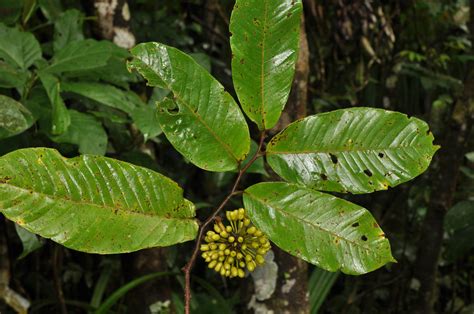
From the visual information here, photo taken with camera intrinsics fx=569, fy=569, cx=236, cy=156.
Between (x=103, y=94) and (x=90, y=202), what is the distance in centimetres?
55

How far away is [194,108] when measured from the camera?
20.0 inches

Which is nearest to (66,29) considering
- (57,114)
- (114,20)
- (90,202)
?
(114,20)

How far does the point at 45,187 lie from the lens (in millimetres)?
442

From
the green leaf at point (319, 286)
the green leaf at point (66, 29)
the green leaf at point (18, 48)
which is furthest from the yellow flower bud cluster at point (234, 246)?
the green leaf at point (319, 286)

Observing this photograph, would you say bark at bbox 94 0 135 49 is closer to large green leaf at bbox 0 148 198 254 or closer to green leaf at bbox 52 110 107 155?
green leaf at bbox 52 110 107 155

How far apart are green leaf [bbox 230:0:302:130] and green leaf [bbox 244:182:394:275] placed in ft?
0.26

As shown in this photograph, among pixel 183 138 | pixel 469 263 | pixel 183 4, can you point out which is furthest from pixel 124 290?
pixel 469 263

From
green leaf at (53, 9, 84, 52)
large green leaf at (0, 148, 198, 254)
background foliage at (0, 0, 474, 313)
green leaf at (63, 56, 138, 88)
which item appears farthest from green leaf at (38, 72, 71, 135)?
large green leaf at (0, 148, 198, 254)

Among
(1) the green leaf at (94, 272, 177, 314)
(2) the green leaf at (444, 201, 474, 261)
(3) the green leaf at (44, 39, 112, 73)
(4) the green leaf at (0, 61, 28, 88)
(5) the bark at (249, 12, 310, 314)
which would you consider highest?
(4) the green leaf at (0, 61, 28, 88)

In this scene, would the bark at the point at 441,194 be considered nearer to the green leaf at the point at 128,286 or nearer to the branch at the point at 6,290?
the green leaf at the point at 128,286

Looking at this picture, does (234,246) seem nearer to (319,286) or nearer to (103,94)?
(103,94)

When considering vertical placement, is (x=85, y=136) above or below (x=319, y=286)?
above

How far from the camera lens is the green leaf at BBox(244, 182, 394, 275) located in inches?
18.7

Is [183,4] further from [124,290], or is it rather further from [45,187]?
[45,187]
